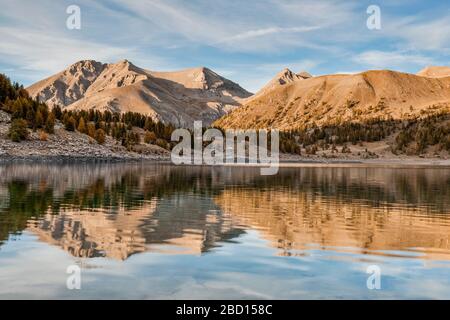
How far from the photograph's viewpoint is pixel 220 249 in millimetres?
20422

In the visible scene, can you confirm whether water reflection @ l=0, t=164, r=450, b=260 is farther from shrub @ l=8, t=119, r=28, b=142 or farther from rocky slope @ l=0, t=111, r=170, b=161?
shrub @ l=8, t=119, r=28, b=142

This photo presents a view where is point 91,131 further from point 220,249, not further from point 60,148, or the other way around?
point 220,249

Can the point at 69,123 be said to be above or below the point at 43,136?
above

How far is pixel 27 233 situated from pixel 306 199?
2478cm

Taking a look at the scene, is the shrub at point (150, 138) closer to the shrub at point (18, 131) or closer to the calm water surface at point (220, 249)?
the shrub at point (18, 131)

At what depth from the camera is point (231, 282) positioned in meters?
15.2

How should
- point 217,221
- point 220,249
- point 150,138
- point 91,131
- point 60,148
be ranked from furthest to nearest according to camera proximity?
1. point 150,138
2. point 91,131
3. point 60,148
4. point 217,221
5. point 220,249

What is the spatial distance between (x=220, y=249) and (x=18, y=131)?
114638 mm

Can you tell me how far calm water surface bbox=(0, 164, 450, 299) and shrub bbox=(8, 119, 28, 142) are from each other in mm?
90501

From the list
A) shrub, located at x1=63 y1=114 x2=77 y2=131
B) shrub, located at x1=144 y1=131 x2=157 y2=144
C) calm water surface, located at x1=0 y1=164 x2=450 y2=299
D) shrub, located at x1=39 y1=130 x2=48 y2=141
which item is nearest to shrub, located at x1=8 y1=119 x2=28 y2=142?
shrub, located at x1=39 y1=130 x2=48 y2=141

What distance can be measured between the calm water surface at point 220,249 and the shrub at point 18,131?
90501 mm

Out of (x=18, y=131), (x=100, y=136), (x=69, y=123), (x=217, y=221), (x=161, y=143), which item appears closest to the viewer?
(x=217, y=221)

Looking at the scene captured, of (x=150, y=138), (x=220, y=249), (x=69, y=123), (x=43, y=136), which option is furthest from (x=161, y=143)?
(x=220, y=249)

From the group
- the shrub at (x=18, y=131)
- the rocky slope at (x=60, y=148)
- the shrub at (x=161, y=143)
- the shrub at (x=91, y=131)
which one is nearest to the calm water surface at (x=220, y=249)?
the rocky slope at (x=60, y=148)
